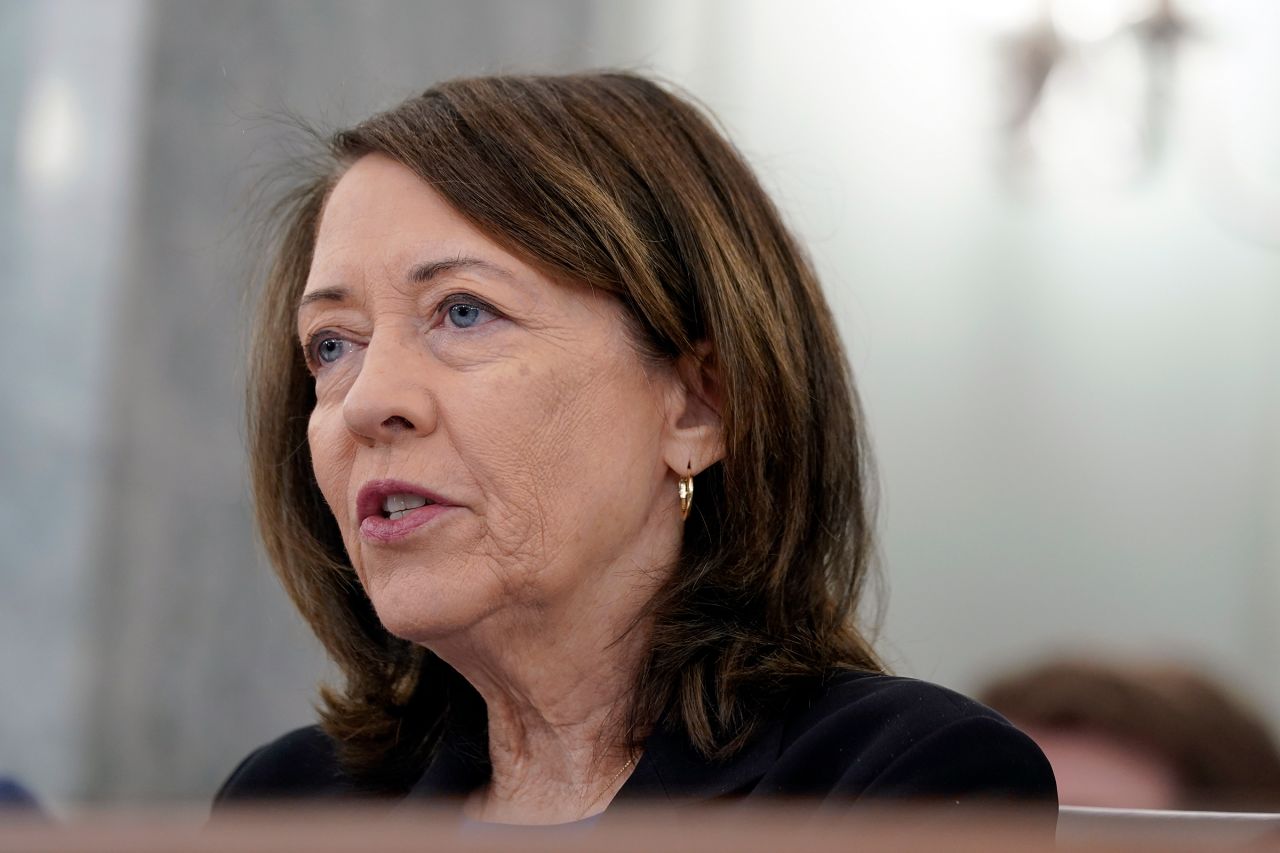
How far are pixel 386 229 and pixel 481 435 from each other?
11.0 inches

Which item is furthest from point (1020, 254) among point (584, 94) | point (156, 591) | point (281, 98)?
point (584, 94)

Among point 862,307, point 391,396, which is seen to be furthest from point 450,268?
point 862,307

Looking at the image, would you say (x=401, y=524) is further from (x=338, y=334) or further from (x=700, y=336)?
(x=700, y=336)

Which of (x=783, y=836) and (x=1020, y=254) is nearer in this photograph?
(x=783, y=836)

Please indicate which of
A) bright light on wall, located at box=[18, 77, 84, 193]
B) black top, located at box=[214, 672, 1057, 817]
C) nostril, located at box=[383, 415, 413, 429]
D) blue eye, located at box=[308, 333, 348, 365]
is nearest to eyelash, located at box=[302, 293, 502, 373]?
blue eye, located at box=[308, 333, 348, 365]

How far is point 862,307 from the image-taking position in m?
5.65

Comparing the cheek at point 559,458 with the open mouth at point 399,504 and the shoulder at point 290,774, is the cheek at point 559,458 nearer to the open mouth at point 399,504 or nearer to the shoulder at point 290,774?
the open mouth at point 399,504

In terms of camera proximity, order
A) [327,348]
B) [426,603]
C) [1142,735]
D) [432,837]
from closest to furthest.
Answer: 1. [432,837]
2. [426,603]
3. [327,348]
4. [1142,735]

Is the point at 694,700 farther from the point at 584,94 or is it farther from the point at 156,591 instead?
the point at 156,591

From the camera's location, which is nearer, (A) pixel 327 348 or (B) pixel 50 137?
(A) pixel 327 348

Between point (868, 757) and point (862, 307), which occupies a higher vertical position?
point (862, 307)

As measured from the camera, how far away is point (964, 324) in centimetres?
574

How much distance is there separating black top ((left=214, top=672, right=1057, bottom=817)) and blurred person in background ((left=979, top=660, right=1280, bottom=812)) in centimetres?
109

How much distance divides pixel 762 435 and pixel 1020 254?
4.23m
